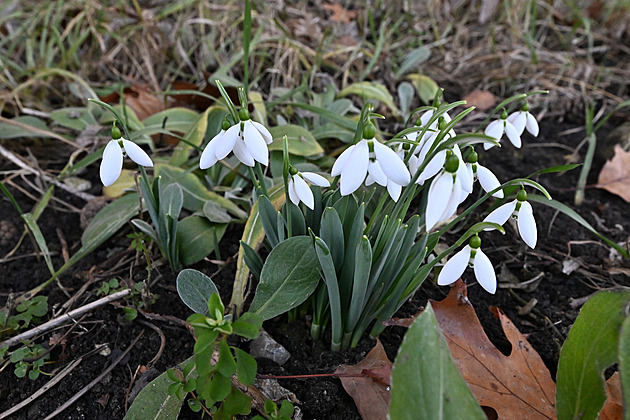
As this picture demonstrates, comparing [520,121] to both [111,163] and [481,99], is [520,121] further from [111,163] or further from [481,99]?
[481,99]

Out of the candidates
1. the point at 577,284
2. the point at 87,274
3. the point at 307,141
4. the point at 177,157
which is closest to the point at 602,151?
the point at 577,284

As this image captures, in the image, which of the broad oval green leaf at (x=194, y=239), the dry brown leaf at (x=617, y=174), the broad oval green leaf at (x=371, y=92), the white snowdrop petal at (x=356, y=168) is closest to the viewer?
the white snowdrop petal at (x=356, y=168)

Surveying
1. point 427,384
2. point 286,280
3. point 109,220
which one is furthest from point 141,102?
point 427,384

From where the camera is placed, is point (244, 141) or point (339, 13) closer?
point (244, 141)

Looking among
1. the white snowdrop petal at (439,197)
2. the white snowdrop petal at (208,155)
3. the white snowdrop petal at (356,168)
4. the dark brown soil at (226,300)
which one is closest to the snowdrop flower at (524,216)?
the white snowdrop petal at (439,197)

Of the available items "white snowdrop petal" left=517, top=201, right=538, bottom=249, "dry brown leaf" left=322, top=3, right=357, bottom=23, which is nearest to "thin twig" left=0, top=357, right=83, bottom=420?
"white snowdrop petal" left=517, top=201, right=538, bottom=249

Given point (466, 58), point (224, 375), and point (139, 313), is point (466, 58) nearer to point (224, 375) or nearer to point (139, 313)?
point (139, 313)

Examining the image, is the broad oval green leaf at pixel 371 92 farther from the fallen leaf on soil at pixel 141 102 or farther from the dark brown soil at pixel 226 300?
the fallen leaf on soil at pixel 141 102
